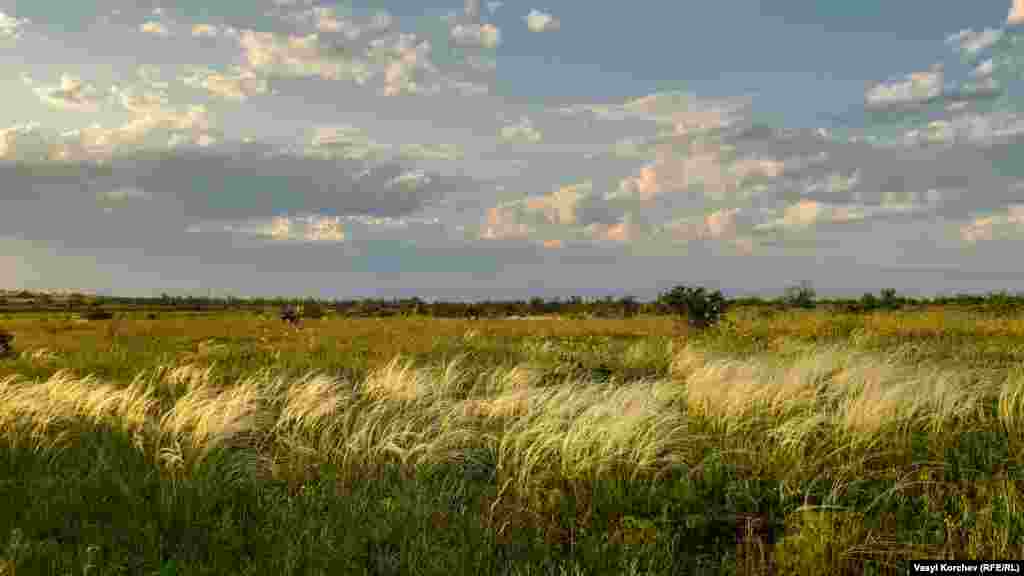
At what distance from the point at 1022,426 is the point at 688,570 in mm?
5297

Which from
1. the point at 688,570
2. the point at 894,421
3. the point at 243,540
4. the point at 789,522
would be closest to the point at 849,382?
the point at 894,421

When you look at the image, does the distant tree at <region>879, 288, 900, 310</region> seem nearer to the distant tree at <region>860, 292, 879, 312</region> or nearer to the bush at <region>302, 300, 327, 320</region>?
the distant tree at <region>860, 292, 879, 312</region>

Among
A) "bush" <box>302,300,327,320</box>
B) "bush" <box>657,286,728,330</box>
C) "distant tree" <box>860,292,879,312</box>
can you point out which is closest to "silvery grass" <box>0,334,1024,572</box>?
"bush" <box>657,286,728,330</box>

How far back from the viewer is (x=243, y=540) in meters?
5.05

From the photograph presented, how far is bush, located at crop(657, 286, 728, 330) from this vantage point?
28547 millimetres

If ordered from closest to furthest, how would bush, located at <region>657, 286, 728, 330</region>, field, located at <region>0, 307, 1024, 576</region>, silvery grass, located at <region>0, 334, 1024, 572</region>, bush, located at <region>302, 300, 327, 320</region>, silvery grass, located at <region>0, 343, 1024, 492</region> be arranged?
field, located at <region>0, 307, 1024, 576</region>, silvery grass, located at <region>0, 334, 1024, 572</region>, silvery grass, located at <region>0, 343, 1024, 492</region>, bush, located at <region>657, 286, 728, 330</region>, bush, located at <region>302, 300, 327, 320</region>

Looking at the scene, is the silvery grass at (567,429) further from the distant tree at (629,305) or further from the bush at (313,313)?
the distant tree at (629,305)

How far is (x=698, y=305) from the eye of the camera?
93.7ft

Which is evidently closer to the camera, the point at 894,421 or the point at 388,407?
the point at 894,421

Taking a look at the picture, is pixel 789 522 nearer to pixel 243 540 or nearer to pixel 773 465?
pixel 773 465

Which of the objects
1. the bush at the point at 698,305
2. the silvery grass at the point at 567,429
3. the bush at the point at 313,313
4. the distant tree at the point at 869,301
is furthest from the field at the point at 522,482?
the distant tree at the point at 869,301

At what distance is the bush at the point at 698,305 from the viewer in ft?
93.7

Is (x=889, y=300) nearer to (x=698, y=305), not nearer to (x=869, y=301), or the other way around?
(x=869, y=301)

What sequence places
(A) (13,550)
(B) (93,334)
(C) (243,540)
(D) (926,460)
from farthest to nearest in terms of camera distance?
(B) (93,334), (D) (926,460), (C) (243,540), (A) (13,550)
